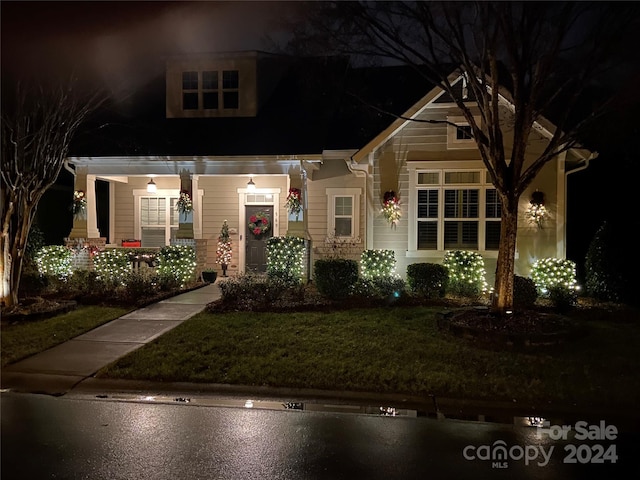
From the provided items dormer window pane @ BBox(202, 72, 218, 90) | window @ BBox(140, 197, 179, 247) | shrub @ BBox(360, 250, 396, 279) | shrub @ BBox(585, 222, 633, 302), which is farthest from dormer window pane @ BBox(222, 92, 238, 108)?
shrub @ BBox(585, 222, 633, 302)

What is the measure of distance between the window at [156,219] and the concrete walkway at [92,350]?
5.68 m

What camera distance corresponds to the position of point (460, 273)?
12.3 meters

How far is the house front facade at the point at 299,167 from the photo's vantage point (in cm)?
1306

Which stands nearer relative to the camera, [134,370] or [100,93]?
[134,370]

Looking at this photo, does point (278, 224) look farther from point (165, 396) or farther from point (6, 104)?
point (165, 396)

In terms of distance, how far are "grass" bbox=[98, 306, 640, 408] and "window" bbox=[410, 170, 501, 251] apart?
4186 mm

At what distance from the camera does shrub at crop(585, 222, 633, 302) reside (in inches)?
444

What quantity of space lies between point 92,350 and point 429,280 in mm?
7073

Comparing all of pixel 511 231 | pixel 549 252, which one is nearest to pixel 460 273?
pixel 549 252

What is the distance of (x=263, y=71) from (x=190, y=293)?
750 cm

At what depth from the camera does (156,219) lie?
55.3 feet

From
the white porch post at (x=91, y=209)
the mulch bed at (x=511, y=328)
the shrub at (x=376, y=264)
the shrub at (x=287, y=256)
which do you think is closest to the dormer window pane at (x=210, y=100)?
the white porch post at (x=91, y=209)

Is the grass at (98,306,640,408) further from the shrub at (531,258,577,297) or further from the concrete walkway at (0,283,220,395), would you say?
the shrub at (531,258,577,297)

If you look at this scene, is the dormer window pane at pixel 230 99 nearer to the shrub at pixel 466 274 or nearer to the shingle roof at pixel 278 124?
the shingle roof at pixel 278 124
